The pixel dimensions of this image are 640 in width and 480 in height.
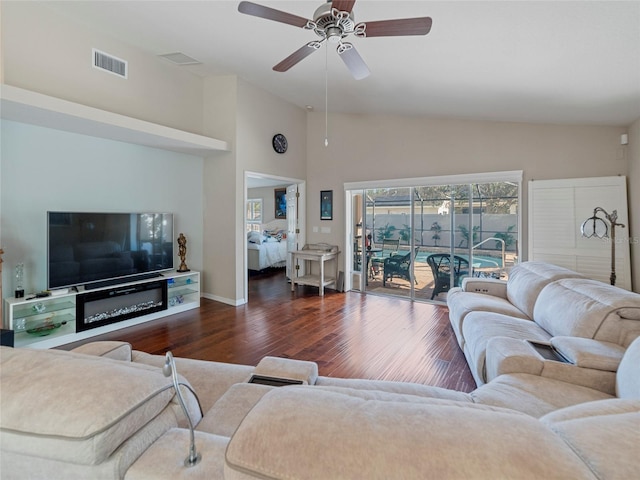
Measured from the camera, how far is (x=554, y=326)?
2145 millimetres

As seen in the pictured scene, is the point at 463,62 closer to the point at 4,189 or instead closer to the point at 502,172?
the point at 502,172

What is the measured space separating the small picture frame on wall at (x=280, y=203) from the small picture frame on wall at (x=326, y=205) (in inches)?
109

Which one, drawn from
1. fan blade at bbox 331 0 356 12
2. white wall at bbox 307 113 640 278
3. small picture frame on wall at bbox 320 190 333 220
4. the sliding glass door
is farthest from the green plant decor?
fan blade at bbox 331 0 356 12

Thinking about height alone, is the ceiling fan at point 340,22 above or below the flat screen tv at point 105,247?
above

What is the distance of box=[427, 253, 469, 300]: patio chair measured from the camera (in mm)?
4570

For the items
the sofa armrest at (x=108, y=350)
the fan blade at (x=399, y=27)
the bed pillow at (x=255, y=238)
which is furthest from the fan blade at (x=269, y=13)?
the bed pillow at (x=255, y=238)

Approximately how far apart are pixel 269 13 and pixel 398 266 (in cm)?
416

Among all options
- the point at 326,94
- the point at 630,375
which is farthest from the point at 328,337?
the point at 326,94

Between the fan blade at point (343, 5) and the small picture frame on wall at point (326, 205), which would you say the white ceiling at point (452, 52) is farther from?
the small picture frame on wall at point (326, 205)

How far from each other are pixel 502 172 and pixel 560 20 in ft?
8.05

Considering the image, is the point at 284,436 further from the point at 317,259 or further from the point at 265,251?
the point at 265,251

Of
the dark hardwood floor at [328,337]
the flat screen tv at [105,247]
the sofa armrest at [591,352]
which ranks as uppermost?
the flat screen tv at [105,247]

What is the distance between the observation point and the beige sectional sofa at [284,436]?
1.65 ft

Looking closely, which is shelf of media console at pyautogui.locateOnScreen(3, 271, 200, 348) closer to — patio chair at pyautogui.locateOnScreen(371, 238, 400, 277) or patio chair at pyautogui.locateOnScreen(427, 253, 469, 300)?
patio chair at pyautogui.locateOnScreen(371, 238, 400, 277)
